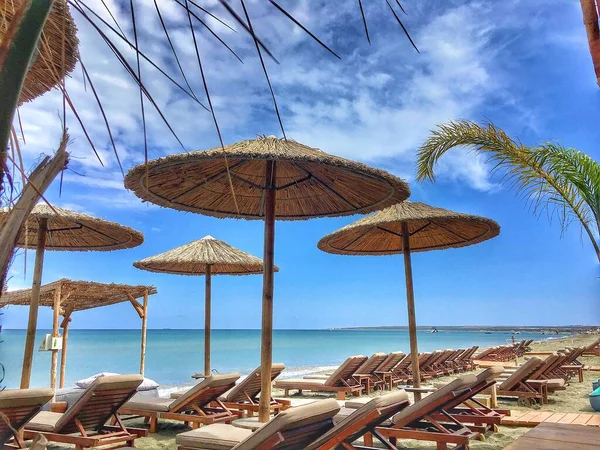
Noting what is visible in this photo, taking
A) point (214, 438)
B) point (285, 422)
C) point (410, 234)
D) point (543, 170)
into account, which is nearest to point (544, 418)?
point (543, 170)

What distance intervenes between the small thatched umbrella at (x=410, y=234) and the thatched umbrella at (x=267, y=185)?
5.05 ft

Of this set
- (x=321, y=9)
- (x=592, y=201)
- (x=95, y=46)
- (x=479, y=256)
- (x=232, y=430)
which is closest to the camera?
(x=95, y=46)

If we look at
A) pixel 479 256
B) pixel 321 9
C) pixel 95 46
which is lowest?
pixel 95 46

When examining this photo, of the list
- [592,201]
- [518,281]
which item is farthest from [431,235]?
[518,281]

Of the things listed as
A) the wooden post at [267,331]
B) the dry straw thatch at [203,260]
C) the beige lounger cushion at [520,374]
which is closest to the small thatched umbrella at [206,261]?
the dry straw thatch at [203,260]

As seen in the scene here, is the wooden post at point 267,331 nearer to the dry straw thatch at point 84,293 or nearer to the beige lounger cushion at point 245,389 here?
the beige lounger cushion at point 245,389

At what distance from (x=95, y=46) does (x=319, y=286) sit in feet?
359

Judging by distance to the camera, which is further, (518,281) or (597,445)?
(518,281)

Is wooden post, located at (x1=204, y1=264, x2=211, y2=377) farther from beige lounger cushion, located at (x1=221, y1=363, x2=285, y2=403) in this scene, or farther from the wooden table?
the wooden table

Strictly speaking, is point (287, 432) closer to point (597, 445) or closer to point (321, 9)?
point (597, 445)

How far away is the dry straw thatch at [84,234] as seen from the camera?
6.34 m

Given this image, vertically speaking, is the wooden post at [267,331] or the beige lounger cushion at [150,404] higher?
the wooden post at [267,331]

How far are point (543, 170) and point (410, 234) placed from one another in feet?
7.09

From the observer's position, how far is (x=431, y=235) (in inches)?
328
